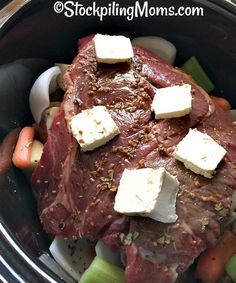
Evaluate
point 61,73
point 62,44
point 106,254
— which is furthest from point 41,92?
point 106,254

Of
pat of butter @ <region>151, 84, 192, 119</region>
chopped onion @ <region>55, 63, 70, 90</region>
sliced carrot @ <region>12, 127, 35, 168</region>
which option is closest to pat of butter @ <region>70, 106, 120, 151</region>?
pat of butter @ <region>151, 84, 192, 119</region>

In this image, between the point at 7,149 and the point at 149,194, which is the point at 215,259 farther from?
the point at 7,149

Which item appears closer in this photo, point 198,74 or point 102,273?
point 102,273

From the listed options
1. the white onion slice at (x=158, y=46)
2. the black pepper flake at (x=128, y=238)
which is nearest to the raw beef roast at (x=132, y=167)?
the black pepper flake at (x=128, y=238)

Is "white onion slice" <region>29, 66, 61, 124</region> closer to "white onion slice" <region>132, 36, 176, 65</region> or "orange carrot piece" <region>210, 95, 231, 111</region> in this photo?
"white onion slice" <region>132, 36, 176, 65</region>

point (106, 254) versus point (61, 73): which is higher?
point (61, 73)

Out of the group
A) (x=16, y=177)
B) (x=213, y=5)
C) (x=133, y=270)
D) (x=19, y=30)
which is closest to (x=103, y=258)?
(x=133, y=270)
